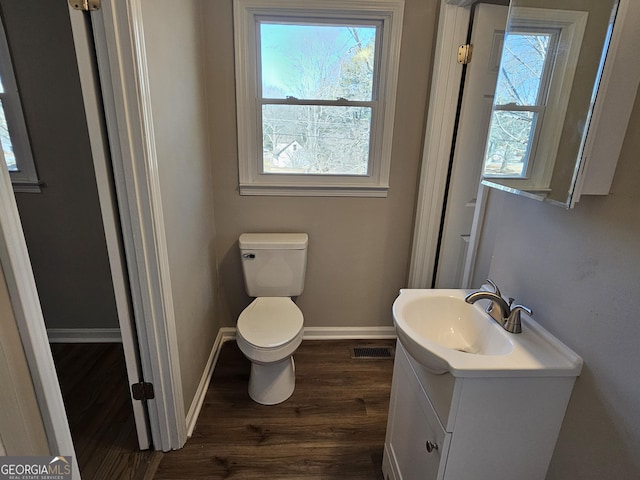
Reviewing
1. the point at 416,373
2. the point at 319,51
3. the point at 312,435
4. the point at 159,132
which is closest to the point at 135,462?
the point at 312,435

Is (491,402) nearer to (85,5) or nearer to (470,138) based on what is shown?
(470,138)

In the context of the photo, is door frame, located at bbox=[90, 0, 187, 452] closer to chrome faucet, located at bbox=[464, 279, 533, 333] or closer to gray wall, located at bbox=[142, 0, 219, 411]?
gray wall, located at bbox=[142, 0, 219, 411]

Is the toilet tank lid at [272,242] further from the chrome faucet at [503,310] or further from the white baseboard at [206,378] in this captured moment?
the chrome faucet at [503,310]

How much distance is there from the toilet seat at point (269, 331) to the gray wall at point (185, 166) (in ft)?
0.89

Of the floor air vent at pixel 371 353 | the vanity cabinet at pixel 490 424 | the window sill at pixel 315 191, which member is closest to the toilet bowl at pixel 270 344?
the floor air vent at pixel 371 353

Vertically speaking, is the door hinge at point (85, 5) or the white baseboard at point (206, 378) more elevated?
the door hinge at point (85, 5)

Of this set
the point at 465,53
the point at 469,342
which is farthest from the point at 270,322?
the point at 465,53

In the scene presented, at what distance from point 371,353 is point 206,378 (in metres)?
1.05

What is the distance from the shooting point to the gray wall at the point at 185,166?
1287mm

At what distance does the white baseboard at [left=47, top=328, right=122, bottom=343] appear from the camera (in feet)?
7.38

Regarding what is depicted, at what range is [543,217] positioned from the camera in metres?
1.00

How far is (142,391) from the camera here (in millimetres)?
1431

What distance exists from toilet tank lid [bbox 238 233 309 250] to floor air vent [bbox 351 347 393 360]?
0.82m

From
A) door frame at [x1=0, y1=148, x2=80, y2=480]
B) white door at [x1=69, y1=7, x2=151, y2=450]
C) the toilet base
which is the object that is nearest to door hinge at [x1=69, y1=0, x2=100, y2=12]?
white door at [x1=69, y1=7, x2=151, y2=450]
